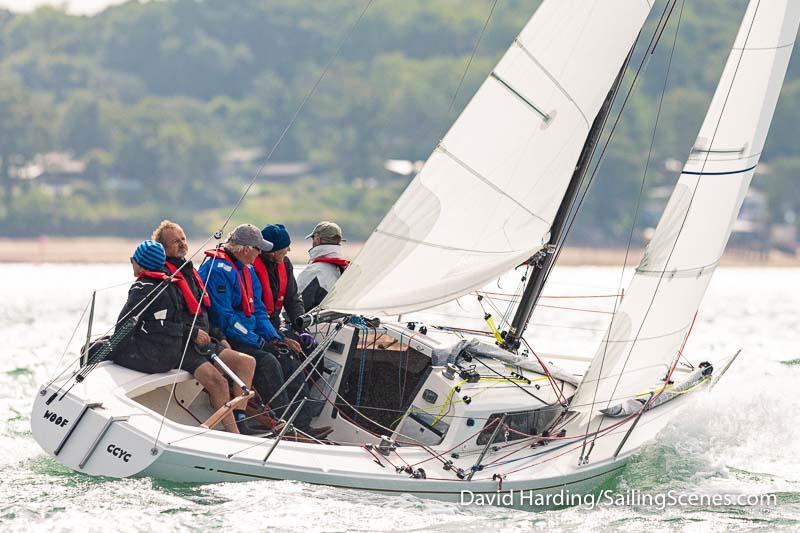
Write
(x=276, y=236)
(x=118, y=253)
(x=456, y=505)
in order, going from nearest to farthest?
(x=456, y=505) < (x=276, y=236) < (x=118, y=253)

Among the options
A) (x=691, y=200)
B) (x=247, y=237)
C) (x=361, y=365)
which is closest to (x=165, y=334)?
(x=247, y=237)

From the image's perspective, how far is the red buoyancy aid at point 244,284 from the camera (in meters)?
6.21

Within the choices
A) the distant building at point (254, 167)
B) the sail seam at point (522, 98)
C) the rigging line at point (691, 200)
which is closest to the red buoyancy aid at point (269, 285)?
the sail seam at point (522, 98)

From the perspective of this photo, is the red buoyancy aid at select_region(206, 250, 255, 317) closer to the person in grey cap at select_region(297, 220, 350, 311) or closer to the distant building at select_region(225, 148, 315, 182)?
the person in grey cap at select_region(297, 220, 350, 311)

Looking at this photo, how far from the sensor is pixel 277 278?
21.5ft

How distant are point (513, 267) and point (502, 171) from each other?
0.49 metres

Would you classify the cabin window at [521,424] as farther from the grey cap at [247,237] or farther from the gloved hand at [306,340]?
the grey cap at [247,237]

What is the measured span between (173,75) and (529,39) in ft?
214

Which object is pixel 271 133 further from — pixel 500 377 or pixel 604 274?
pixel 500 377

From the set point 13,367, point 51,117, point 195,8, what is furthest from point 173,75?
point 13,367

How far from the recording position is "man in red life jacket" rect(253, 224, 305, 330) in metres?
6.46

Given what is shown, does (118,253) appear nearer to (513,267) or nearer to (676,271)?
(513,267)

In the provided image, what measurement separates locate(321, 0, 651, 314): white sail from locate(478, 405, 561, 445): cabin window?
0.71 meters

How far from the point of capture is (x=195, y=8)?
249 ft
